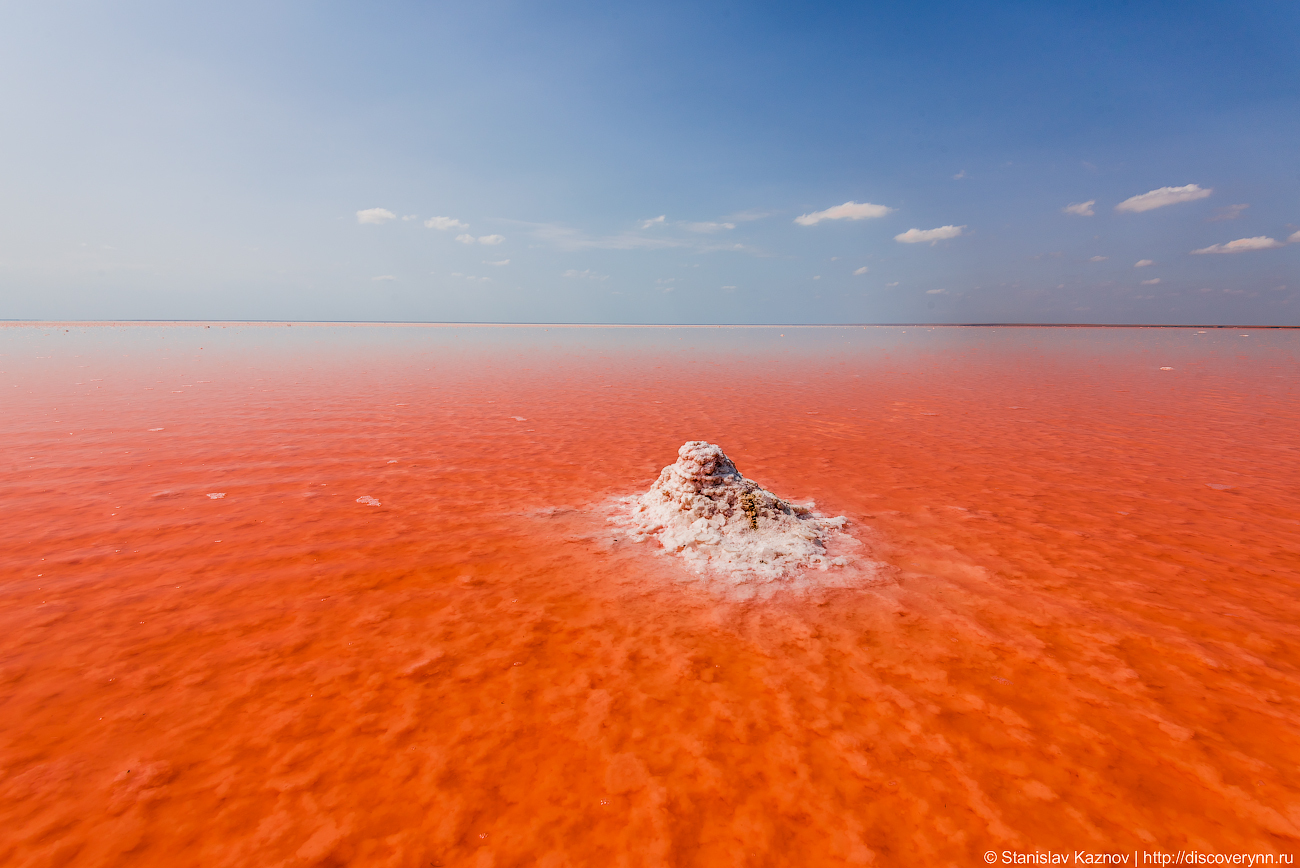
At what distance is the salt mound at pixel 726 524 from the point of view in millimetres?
5461

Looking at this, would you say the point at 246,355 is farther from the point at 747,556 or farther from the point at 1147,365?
the point at 1147,365

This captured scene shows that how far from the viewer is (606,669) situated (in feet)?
12.6

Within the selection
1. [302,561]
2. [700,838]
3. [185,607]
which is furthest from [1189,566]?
[185,607]

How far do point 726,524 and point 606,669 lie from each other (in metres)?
2.48

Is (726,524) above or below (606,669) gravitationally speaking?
above

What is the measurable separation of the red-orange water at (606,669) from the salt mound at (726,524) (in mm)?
402

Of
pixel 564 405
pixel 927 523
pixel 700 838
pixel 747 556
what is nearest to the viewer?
pixel 700 838

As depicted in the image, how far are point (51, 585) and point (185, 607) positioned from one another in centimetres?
143

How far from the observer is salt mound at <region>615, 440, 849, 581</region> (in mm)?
5461

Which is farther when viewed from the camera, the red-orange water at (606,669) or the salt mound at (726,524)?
the salt mound at (726,524)

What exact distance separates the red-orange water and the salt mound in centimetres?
40

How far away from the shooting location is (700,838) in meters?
2.59

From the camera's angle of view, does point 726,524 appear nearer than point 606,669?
No

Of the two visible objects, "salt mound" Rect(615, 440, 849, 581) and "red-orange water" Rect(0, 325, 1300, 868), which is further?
"salt mound" Rect(615, 440, 849, 581)
